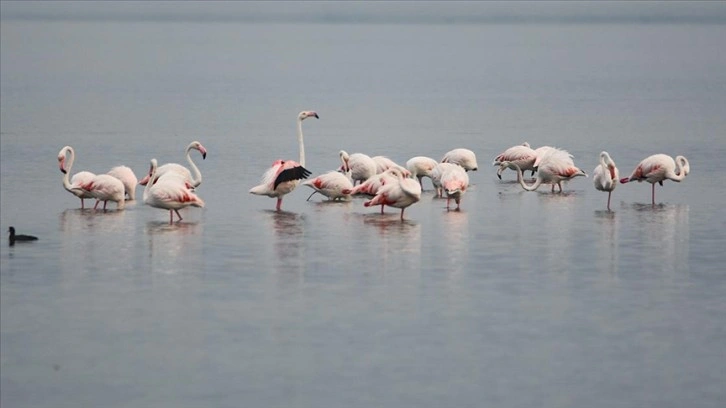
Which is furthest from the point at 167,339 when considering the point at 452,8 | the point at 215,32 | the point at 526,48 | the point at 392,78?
the point at 452,8

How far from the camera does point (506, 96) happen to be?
43031mm

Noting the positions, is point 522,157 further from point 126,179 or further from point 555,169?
point 126,179

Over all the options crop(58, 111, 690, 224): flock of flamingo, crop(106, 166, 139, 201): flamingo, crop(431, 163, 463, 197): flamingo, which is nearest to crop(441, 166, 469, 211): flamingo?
crop(58, 111, 690, 224): flock of flamingo

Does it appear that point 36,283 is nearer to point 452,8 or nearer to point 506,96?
point 506,96

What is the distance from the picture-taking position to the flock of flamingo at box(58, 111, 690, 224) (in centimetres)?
1548

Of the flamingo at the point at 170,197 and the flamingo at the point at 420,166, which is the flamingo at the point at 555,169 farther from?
the flamingo at the point at 170,197

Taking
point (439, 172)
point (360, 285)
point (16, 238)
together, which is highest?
point (439, 172)

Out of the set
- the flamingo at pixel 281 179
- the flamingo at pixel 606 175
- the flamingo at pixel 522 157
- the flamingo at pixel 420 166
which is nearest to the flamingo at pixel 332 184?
the flamingo at pixel 281 179

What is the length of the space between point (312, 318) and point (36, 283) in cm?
255

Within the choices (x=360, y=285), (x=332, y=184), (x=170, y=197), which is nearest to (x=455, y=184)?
(x=332, y=184)

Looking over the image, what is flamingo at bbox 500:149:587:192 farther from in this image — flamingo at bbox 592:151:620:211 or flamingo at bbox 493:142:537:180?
flamingo at bbox 493:142:537:180

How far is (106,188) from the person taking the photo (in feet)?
52.6

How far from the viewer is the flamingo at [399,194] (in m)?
15.4

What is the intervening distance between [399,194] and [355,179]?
295 centimetres
